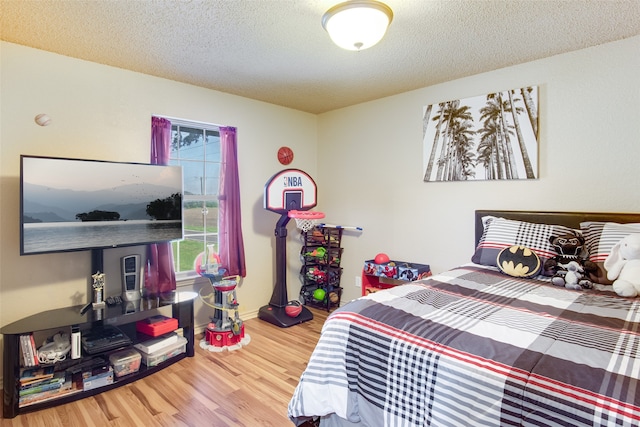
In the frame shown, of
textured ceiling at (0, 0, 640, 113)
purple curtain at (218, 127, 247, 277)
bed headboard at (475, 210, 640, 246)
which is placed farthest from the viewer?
purple curtain at (218, 127, 247, 277)

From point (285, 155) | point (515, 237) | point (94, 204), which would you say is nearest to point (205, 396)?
point (94, 204)

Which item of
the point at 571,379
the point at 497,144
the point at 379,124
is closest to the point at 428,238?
the point at 497,144

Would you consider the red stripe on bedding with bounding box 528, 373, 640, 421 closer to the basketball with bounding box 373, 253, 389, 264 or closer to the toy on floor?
the basketball with bounding box 373, 253, 389, 264

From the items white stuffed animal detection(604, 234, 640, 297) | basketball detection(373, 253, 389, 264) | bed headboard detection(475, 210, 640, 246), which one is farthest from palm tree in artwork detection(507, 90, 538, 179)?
basketball detection(373, 253, 389, 264)

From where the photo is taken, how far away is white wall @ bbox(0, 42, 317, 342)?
2.38 meters

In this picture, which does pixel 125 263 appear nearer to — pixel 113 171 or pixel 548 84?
pixel 113 171

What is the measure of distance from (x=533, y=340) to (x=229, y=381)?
2.03 metres

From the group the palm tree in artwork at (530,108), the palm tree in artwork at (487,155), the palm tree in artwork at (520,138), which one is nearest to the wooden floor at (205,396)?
the palm tree in artwork at (487,155)

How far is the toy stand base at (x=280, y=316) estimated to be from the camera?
3.53m

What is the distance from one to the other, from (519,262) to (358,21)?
1.82 meters

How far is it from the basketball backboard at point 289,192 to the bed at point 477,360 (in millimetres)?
1916

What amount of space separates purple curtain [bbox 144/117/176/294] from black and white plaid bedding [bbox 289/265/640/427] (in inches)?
73.6

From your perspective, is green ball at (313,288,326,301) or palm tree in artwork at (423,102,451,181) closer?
palm tree in artwork at (423,102,451,181)

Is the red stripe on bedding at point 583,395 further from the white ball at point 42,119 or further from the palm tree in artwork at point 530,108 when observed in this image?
Result: the white ball at point 42,119
